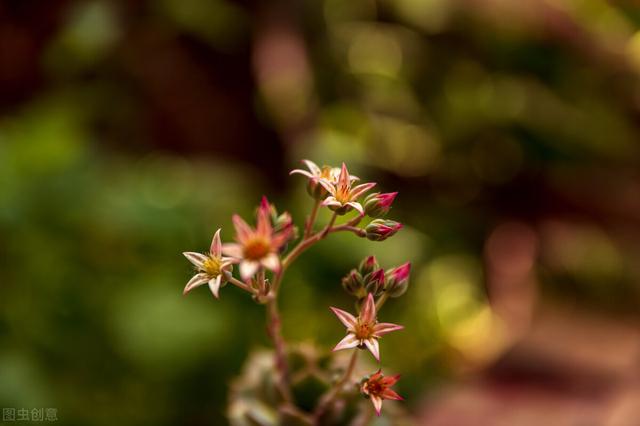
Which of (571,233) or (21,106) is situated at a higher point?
(21,106)

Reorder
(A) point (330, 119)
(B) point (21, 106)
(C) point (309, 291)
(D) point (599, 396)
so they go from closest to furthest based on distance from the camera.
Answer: (D) point (599, 396) < (C) point (309, 291) < (A) point (330, 119) < (B) point (21, 106)

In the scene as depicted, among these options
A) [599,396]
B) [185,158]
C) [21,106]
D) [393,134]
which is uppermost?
[21,106]

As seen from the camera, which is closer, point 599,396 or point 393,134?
point 599,396

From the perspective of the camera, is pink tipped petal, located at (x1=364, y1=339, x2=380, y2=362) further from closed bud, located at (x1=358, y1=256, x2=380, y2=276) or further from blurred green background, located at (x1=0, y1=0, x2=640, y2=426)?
blurred green background, located at (x1=0, y1=0, x2=640, y2=426)

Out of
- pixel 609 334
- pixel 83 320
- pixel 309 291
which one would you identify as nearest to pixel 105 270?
pixel 83 320

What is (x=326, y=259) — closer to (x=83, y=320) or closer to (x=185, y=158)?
(x=83, y=320)

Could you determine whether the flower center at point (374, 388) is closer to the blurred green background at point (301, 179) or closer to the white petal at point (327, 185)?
the white petal at point (327, 185)

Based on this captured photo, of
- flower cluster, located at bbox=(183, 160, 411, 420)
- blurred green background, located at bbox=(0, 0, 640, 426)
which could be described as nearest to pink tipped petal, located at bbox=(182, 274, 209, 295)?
flower cluster, located at bbox=(183, 160, 411, 420)

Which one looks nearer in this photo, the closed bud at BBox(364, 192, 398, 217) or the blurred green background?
the closed bud at BBox(364, 192, 398, 217)
